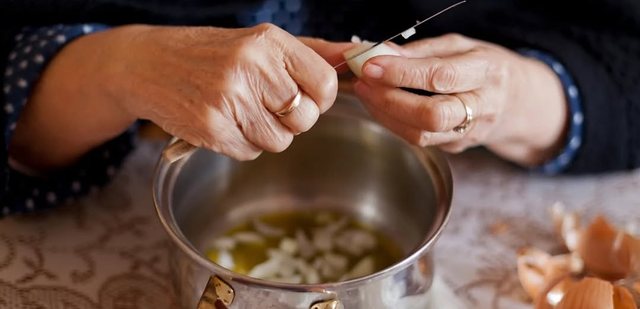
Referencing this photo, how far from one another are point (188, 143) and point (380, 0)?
38cm

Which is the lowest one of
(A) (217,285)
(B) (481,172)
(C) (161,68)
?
(B) (481,172)

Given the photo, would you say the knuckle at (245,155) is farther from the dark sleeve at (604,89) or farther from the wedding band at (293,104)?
the dark sleeve at (604,89)

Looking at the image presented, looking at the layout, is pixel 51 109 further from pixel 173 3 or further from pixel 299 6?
pixel 299 6

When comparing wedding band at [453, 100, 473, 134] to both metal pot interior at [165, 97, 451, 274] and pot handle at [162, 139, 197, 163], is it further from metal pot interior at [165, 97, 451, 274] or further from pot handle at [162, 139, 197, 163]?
pot handle at [162, 139, 197, 163]

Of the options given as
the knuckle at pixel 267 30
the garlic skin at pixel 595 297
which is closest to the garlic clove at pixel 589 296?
the garlic skin at pixel 595 297

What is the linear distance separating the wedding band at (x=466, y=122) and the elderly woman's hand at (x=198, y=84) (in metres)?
0.15

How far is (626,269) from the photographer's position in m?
0.76

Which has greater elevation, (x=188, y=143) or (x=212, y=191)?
(x=188, y=143)

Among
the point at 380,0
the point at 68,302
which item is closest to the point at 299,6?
the point at 380,0

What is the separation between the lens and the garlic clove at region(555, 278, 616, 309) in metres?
0.67

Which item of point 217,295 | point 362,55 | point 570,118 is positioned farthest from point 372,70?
point 570,118

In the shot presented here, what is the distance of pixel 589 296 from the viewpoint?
26.6 inches

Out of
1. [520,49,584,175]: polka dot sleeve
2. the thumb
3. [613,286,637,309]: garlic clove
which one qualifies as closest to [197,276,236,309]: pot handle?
the thumb

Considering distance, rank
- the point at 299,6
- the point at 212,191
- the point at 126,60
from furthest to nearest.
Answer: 1. the point at 299,6
2. the point at 212,191
3. the point at 126,60
